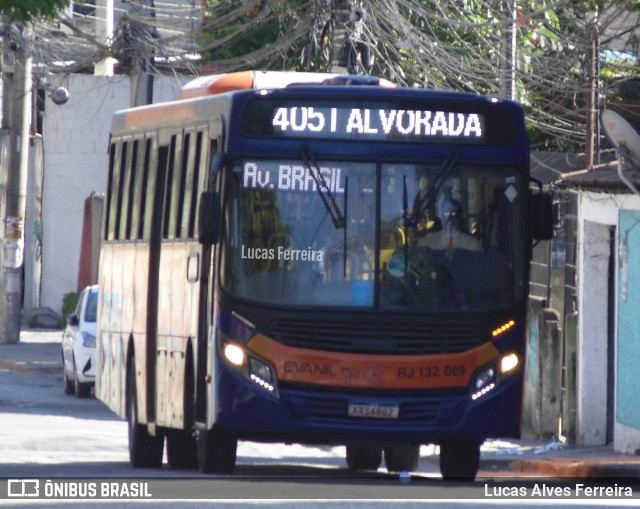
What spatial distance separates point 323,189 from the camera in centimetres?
1151

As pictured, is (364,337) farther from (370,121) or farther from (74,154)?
(74,154)

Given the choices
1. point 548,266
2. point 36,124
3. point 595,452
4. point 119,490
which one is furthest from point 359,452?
point 36,124

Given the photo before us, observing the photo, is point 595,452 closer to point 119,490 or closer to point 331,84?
point 331,84

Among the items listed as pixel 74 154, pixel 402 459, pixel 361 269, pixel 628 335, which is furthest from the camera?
pixel 74 154

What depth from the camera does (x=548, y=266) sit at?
20844 mm

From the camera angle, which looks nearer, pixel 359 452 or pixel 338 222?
pixel 338 222

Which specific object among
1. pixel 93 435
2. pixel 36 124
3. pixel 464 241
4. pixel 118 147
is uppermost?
pixel 36 124

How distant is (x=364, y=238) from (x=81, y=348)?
503 inches

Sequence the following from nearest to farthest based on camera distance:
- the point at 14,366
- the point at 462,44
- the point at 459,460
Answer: the point at 459,460 < the point at 462,44 < the point at 14,366

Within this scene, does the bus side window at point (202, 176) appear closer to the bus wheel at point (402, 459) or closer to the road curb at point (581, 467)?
the bus wheel at point (402, 459)

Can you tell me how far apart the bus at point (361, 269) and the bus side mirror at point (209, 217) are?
1 centimetres

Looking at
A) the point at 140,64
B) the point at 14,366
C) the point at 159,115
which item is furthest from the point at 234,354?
the point at 14,366

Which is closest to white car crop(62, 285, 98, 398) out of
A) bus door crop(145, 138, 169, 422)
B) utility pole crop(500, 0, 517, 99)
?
utility pole crop(500, 0, 517, 99)

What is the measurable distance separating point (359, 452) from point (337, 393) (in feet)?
13.7
